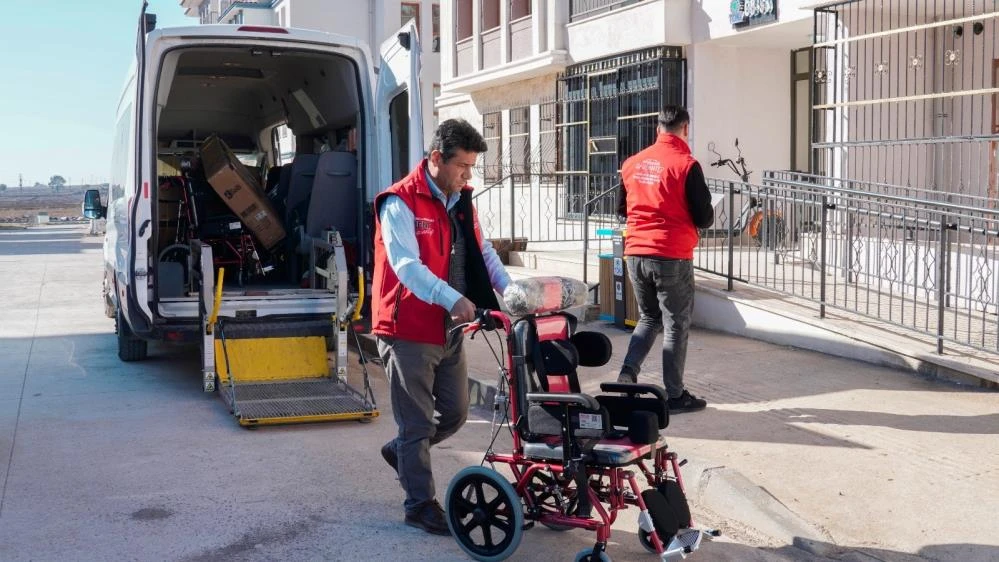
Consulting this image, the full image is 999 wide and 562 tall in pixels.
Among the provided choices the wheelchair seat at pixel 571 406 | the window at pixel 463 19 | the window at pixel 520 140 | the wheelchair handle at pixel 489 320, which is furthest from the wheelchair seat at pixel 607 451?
the window at pixel 463 19

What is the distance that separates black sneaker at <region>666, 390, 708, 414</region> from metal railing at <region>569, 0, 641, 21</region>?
1098 centimetres

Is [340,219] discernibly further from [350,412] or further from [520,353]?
[520,353]

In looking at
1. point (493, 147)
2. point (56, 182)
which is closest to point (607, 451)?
point (493, 147)

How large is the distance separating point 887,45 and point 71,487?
991cm

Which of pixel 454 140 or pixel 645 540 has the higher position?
pixel 454 140

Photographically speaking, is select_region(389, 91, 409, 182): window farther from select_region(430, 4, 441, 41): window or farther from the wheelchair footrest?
select_region(430, 4, 441, 41): window

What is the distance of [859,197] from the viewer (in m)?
9.62

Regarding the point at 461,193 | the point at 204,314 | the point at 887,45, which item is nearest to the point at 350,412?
the point at 204,314

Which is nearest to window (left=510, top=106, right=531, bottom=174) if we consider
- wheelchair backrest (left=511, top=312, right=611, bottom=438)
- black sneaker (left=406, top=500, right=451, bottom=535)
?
black sneaker (left=406, top=500, right=451, bottom=535)

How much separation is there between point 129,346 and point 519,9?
43.6 feet

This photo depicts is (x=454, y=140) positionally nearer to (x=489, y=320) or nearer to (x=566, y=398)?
(x=489, y=320)

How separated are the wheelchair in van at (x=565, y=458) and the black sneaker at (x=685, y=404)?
2.36 meters

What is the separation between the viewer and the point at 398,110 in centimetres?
862

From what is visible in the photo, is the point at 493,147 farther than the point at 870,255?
Yes
